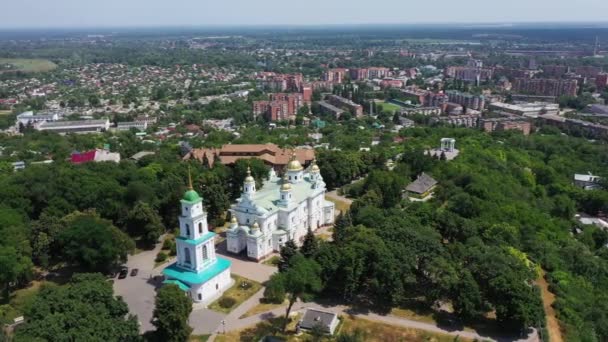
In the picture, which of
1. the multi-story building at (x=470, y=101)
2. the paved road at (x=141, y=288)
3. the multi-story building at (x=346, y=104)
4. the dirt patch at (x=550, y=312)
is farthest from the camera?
the multi-story building at (x=470, y=101)

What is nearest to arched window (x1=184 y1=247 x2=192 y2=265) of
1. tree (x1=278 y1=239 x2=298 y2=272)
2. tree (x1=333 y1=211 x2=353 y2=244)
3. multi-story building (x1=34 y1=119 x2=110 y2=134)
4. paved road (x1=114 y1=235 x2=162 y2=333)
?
paved road (x1=114 y1=235 x2=162 y2=333)

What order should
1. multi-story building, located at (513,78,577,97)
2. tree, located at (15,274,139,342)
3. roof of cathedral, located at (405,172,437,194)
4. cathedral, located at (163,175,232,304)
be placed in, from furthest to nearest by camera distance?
multi-story building, located at (513,78,577,97) < roof of cathedral, located at (405,172,437,194) < cathedral, located at (163,175,232,304) < tree, located at (15,274,139,342)

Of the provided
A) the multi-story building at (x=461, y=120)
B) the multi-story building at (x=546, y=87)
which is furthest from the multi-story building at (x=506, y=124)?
the multi-story building at (x=546, y=87)

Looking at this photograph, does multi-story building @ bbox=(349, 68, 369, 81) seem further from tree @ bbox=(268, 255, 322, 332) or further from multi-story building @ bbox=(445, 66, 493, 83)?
tree @ bbox=(268, 255, 322, 332)

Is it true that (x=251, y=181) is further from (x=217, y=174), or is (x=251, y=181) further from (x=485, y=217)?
(x=485, y=217)

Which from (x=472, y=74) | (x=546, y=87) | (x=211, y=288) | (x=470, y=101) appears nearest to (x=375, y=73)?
(x=472, y=74)

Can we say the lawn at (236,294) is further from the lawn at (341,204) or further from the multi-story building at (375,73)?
the multi-story building at (375,73)

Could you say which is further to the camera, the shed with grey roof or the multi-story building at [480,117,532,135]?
the multi-story building at [480,117,532,135]

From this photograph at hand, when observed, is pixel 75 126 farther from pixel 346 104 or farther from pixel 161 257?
pixel 161 257
